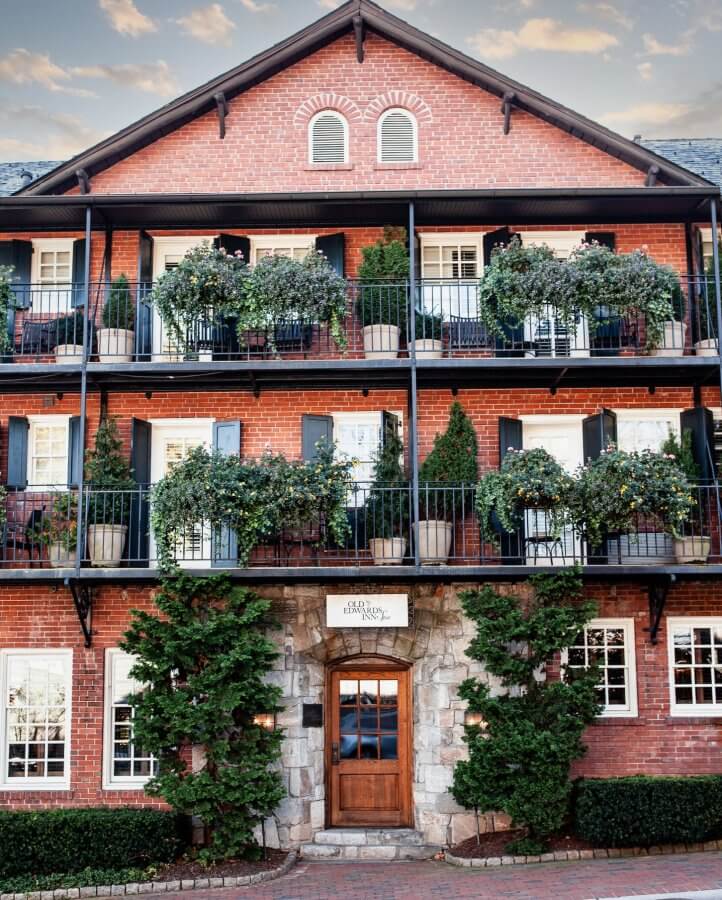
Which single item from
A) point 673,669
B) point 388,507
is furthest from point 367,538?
point 673,669

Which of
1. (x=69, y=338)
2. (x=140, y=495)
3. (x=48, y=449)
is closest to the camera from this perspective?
(x=140, y=495)

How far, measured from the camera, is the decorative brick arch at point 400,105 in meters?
16.6

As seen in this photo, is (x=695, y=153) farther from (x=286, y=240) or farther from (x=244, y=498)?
(x=244, y=498)

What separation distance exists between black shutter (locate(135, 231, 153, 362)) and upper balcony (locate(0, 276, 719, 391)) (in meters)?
0.02

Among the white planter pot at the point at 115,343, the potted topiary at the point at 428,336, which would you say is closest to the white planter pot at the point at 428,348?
the potted topiary at the point at 428,336

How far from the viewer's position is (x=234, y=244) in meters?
16.0

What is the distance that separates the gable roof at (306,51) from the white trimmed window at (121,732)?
7.06 metres

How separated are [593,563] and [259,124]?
8312mm

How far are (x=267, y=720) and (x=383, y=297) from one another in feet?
19.5

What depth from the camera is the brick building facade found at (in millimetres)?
14258

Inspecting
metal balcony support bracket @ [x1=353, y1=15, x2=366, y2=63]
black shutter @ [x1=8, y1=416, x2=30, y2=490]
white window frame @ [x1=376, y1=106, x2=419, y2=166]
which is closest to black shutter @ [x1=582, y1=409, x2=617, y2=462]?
white window frame @ [x1=376, y1=106, x2=419, y2=166]

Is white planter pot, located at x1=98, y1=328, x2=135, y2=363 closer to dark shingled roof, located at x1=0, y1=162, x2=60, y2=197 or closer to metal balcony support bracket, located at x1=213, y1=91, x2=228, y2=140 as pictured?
metal balcony support bracket, located at x1=213, y1=91, x2=228, y2=140

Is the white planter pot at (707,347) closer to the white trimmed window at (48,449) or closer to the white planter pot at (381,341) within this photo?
the white planter pot at (381,341)

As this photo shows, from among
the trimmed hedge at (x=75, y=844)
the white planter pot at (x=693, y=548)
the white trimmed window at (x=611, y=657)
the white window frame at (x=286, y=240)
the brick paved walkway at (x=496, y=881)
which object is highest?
the white window frame at (x=286, y=240)
